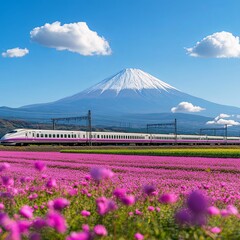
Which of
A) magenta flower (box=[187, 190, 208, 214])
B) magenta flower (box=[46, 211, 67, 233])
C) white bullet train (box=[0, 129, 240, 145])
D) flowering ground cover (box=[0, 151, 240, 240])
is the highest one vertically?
magenta flower (box=[187, 190, 208, 214])

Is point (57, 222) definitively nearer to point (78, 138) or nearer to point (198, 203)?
point (198, 203)

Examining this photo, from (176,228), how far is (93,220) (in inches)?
43.4

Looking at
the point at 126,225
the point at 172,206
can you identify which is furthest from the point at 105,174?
the point at 172,206

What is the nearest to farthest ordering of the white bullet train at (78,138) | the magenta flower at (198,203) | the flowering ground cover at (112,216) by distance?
the magenta flower at (198,203) → the flowering ground cover at (112,216) → the white bullet train at (78,138)

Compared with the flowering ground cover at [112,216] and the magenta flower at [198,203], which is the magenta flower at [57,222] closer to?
the flowering ground cover at [112,216]

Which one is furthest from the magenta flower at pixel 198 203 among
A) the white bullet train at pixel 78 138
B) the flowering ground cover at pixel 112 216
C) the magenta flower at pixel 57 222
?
the white bullet train at pixel 78 138

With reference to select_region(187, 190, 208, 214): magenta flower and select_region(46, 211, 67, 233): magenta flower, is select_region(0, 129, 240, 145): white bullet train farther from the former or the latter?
select_region(187, 190, 208, 214): magenta flower

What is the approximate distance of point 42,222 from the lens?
9.92 ft

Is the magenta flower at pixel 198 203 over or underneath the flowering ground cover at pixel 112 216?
over

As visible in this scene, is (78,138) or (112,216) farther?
(78,138)

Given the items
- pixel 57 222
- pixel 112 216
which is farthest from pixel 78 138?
pixel 57 222

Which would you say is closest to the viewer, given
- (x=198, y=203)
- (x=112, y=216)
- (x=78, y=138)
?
(x=198, y=203)

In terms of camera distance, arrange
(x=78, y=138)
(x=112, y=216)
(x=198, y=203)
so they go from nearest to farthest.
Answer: (x=198, y=203), (x=112, y=216), (x=78, y=138)

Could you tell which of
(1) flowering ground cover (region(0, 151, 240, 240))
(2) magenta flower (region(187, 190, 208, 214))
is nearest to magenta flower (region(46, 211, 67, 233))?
(1) flowering ground cover (region(0, 151, 240, 240))
